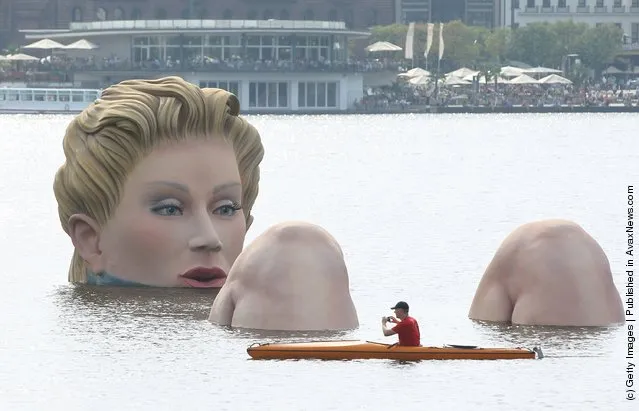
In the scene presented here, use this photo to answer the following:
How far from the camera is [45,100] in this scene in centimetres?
14762

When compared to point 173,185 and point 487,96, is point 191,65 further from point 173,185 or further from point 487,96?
point 173,185

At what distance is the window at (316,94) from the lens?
149m

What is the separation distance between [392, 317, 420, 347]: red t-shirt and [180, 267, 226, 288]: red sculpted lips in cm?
651

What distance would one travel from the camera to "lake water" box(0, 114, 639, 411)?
25125 millimetres

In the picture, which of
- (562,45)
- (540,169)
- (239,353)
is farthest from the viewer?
(562,45)

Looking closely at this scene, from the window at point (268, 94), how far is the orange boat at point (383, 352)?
119639mm

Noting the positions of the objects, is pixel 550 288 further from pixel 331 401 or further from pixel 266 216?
pixel 266 216

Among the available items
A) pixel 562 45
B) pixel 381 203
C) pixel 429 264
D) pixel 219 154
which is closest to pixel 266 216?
pixel 381 203

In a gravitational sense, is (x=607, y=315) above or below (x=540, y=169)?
above

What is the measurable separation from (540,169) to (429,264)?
152 ft

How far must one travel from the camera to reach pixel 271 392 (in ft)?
82.5

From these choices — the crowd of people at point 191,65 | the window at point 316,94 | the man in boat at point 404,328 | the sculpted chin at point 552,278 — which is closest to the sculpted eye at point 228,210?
the sculpted chin at point 552,278

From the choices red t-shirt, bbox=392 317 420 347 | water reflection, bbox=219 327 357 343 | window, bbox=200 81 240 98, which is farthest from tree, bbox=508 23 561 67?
red t-shirt, bbox=392 317 420 347

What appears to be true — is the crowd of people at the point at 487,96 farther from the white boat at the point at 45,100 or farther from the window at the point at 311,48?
the white boat at the point at 45,100
